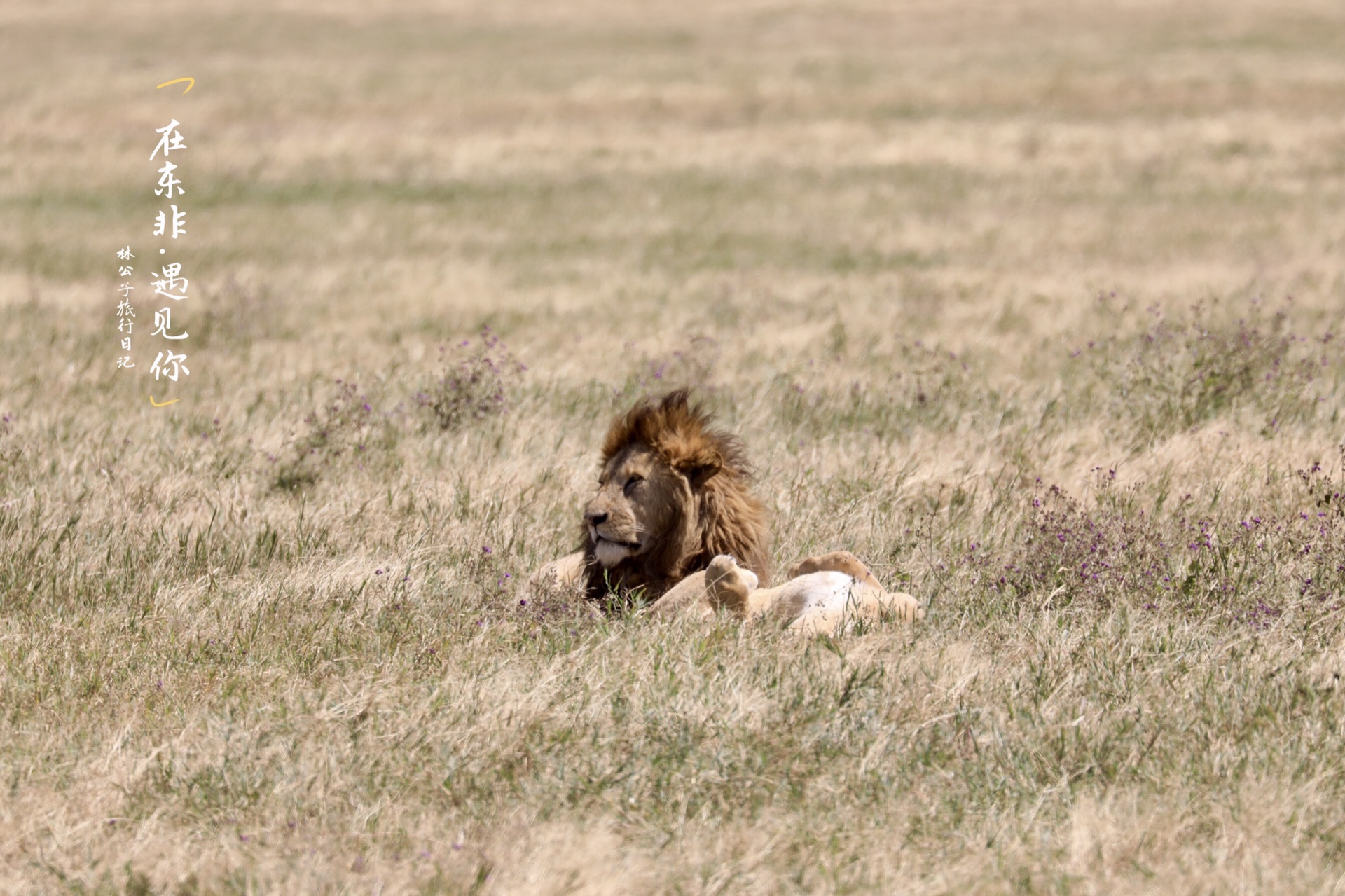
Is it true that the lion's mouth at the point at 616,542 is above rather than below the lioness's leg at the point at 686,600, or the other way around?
above

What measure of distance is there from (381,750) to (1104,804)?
1.99m

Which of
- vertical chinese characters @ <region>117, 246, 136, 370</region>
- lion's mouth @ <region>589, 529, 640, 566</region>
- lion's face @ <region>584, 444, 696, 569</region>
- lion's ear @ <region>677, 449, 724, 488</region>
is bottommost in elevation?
vertical chinese characters @ <region>117, 246, 136, 370</region>

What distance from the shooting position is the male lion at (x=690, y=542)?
4.88 m

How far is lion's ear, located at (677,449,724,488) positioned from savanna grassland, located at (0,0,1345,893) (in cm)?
51

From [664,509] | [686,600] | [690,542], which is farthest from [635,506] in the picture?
[686,600]

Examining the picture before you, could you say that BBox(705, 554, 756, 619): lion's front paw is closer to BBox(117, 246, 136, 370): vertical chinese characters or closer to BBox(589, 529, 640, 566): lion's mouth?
BBox(589, 529, 640, 566): lion's mouth

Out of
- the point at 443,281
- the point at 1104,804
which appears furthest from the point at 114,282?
the point at 1104,804

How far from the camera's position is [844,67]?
39.4 meters

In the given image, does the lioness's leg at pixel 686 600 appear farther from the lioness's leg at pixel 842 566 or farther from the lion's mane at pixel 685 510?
the lioness's leg at pixel 842 566

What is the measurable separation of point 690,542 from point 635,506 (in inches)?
10.2

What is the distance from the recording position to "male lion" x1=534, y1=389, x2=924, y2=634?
4.88 metres

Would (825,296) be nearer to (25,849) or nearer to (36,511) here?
(36,511)

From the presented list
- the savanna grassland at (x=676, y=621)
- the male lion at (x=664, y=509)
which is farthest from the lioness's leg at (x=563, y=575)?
the savanna grassland at (x=676, y=621)

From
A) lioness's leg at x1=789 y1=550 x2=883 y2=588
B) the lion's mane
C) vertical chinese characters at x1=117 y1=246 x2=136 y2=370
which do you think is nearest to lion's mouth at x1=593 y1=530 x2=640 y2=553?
the lion's mane
